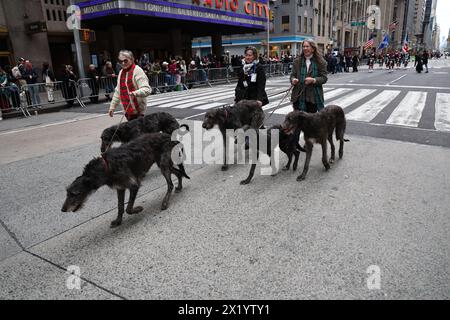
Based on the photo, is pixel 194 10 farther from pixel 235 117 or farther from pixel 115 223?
pixel 115 223

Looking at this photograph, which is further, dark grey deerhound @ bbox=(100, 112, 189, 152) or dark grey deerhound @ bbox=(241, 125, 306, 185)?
dark grey deerhound @ bbox=(100, 112, 189, 152)

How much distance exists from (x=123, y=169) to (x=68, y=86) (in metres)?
13.6

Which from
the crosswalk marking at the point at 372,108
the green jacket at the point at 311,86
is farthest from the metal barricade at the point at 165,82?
the green jacket at the point at 311,86

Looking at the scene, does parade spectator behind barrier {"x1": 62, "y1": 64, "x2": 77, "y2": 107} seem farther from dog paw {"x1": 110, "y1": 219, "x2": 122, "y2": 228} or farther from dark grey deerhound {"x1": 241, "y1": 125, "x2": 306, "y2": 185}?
dog paw {"x1": 110, "y1": 219, "x2": 122, "y2": 228}

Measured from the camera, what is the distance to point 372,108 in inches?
435

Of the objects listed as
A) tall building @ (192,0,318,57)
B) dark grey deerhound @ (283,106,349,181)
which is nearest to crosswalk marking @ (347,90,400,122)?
dark grey deerhound @ (283,106,349,181)

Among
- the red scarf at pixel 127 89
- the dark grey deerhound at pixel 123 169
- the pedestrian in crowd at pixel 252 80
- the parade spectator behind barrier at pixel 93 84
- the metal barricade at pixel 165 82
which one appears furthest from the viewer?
the metal barricade at pixel 165 82

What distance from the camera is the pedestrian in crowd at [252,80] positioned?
632 centimetres

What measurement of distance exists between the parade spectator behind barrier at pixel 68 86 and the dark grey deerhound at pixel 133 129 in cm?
1142

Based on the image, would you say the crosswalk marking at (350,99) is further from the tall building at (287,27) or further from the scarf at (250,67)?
the tall building at (287,27)

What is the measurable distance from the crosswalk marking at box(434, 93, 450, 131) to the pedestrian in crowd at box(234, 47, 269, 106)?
4.93 m

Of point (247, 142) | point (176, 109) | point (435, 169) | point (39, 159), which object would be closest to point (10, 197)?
point (39, 159)

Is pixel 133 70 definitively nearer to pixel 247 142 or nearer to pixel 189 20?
pixel 247 142

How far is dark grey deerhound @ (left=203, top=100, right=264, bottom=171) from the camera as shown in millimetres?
5652
